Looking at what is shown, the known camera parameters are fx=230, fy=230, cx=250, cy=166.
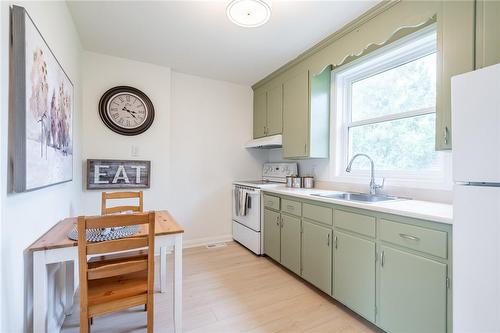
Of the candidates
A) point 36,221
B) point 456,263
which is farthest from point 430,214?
point 36,221

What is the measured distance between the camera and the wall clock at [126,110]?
2596mm

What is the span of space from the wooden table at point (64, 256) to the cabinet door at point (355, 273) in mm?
1207

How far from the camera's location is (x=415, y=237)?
4.43 ft

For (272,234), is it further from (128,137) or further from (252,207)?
(128,137)

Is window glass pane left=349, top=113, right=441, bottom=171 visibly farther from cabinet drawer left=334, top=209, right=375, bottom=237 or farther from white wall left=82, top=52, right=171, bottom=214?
white wall left=82, top=52, right=171, bottom=214

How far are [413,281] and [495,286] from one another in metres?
0.52

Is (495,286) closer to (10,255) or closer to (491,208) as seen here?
(491,208)

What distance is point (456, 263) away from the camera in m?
1.01

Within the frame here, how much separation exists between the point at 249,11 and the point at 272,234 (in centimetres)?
219

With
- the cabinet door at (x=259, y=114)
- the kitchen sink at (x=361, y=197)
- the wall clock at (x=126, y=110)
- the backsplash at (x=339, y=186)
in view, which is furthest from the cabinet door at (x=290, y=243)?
the wall clock at (x=126, y=110)

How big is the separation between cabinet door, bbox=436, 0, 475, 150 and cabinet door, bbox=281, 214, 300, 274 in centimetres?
135

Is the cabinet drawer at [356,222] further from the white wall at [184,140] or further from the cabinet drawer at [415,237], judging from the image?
the white wall at [184,140]

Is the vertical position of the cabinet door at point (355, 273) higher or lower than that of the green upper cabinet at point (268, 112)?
lower

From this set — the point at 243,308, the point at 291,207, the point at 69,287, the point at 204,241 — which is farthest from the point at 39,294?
the point at 204,241
